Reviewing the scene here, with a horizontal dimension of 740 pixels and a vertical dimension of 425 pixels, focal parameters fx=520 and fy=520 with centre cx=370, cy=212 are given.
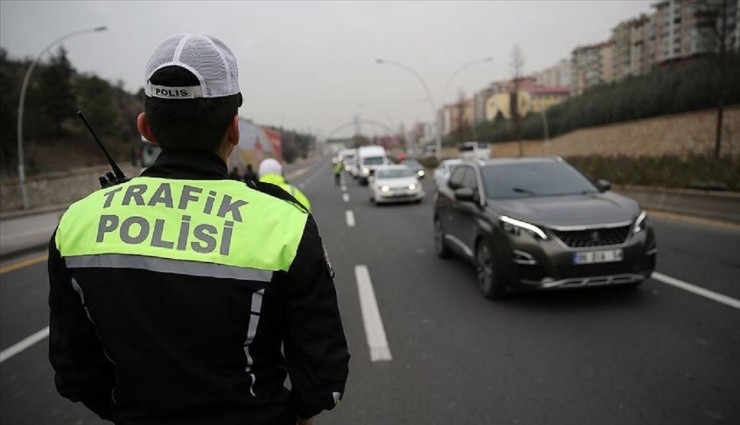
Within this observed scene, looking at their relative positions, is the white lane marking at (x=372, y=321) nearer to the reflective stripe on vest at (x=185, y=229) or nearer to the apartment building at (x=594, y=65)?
the reflective stripe on vest at (x=185, y=229)

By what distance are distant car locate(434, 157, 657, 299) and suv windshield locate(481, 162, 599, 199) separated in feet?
0.04

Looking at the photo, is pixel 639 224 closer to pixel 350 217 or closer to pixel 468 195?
pixel 468 195

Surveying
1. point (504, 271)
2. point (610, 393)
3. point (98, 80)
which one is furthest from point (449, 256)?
point (98, 80)

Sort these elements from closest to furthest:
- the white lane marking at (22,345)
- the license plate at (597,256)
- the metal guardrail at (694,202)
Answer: the white lane marking at (22,345) → the license plate at (597,256) → the metal guardrail at (694,202)

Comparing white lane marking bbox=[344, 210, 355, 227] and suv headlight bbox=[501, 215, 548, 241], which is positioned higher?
suv headlight bbox=[501, 215, 548, 241]

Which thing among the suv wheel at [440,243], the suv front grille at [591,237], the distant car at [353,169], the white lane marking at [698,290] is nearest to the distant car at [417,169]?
the distant car at [353,169]

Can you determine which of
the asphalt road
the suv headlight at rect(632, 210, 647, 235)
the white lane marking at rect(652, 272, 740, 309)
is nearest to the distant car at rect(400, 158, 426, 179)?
the white lane marking at rect(652, 272, 740, 309)

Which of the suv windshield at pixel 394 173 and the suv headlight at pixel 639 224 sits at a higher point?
the suv headlight at pixel 639 224

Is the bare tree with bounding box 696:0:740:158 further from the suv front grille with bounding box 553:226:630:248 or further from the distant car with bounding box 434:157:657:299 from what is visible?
the suv front grille with bounding box 553:226:630:248

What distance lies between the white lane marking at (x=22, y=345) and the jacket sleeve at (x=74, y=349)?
404cm

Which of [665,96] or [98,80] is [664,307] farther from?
[98,80]

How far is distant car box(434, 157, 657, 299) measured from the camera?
17.2ft

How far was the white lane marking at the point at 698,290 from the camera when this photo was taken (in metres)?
5.39

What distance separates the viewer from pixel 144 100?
4.78 ft
